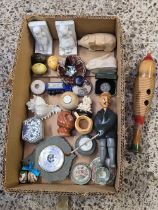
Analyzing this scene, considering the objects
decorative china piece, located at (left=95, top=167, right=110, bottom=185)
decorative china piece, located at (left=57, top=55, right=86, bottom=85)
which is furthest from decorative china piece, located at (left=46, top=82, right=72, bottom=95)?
decorative china piece, located at (left=95, top=167, right=110, bottom=185)

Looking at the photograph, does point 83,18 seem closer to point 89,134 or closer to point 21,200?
point 89,134

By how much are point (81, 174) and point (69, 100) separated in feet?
0.63

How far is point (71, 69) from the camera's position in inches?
40.2

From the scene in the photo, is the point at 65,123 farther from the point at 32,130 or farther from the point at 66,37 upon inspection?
the point at 66,37

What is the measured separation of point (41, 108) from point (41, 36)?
20cm

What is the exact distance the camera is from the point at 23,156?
3.28 feet

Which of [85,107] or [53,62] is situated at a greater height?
[53,62]

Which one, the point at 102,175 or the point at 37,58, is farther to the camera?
the point at 37,58

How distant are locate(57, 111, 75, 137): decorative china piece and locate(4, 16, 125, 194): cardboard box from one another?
0.10 m

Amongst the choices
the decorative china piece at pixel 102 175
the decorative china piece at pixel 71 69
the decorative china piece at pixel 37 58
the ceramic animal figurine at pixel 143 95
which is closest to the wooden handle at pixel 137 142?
the ceramic animal figurine at pixel 143 95

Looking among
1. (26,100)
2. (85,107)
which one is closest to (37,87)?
(26,100)

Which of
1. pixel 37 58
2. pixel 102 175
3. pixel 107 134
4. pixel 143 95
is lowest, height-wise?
pixel 102 175

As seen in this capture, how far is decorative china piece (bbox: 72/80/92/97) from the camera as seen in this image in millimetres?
1012

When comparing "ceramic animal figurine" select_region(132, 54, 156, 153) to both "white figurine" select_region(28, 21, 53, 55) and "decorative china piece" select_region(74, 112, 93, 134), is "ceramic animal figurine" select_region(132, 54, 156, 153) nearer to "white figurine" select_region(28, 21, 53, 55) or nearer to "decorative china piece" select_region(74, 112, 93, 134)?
"decorative china piece" select_region(74, 112, 93, 134)
